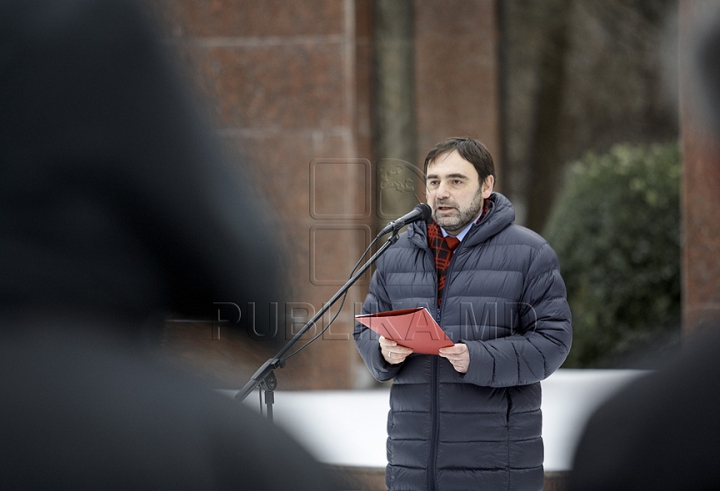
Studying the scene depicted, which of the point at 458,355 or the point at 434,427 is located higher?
the point at 458,355

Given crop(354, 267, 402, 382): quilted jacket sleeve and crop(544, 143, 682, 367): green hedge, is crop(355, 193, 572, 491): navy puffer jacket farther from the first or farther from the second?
crop(544, 143, 682, 367): green hedge

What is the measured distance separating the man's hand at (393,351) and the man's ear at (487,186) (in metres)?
0.62

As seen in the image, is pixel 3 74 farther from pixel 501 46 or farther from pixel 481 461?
pixel 501 46

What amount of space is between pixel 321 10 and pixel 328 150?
103 centimetres

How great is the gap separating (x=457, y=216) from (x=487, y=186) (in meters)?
0.18

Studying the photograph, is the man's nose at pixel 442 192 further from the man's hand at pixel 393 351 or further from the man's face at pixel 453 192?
the man's hand at pixel 393 351

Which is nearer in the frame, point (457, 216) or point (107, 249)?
point (107, 249)

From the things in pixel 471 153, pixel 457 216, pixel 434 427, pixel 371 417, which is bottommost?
pixel 371 417

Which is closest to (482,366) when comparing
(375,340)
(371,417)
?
(375,340)

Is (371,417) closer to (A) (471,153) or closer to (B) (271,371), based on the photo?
(A) (471,153)

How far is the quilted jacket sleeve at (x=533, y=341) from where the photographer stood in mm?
2691

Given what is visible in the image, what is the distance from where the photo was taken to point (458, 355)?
2670 millimetres

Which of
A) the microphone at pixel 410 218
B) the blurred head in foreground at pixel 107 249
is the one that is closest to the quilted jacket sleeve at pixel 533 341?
the microphone at pixel 410 218

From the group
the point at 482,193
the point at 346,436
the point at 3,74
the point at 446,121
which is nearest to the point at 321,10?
the point at 446,121
